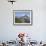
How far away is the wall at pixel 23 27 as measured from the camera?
470cm

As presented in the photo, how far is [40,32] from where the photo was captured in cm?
470

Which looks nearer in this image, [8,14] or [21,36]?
[21,36]

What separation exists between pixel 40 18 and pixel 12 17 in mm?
1023

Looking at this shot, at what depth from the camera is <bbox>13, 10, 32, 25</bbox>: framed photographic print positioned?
470 centimetres

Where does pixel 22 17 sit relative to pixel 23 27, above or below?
above

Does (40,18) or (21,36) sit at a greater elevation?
(40,18)

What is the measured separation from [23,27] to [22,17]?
1.21ft

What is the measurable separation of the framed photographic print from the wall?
12 centimetres

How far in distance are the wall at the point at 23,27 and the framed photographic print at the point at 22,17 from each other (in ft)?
0.39

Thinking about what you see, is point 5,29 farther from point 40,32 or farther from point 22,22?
point 40,32

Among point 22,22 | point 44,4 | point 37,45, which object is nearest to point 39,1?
point 44,4

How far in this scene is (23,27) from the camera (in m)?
4.73

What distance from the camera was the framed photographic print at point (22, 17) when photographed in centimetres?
470

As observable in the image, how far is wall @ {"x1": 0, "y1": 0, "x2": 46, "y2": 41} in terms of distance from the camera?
4699mm
